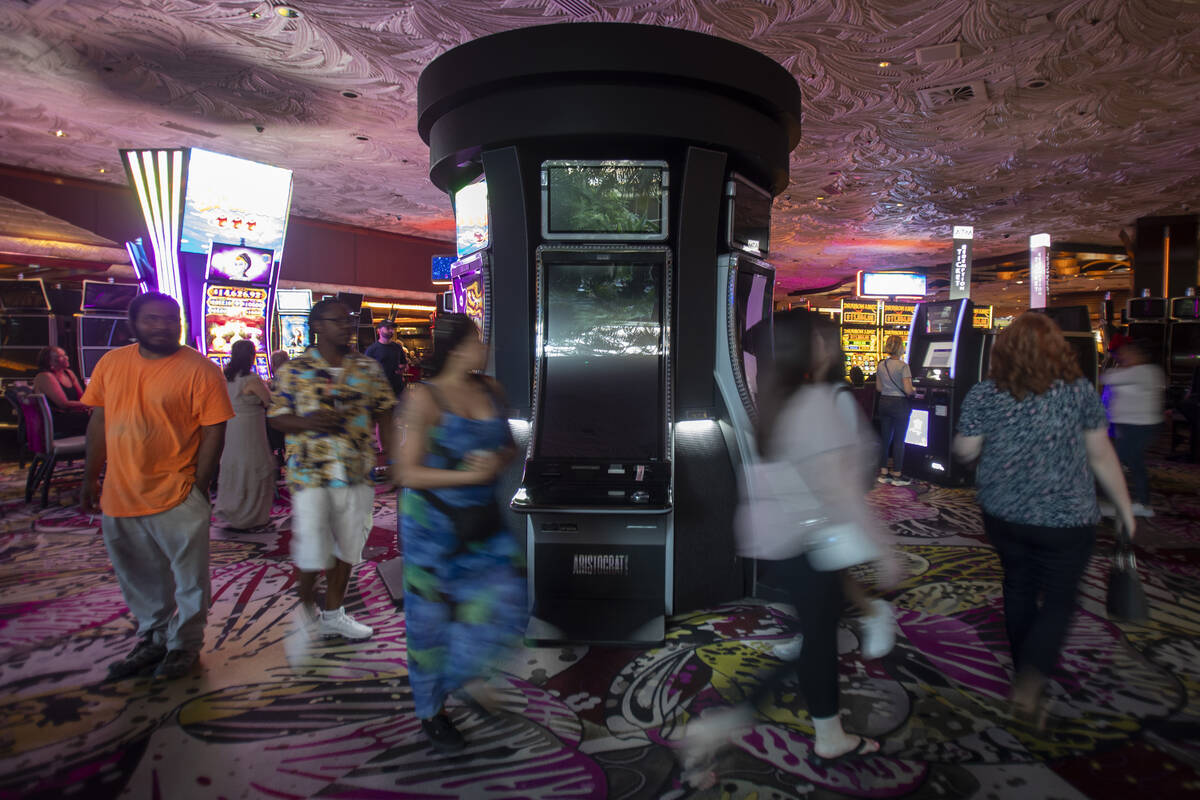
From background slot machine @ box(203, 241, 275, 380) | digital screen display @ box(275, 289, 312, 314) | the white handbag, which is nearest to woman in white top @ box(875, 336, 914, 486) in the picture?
the white handbag

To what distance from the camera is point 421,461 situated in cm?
191

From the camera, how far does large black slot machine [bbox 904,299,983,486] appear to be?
241 inches

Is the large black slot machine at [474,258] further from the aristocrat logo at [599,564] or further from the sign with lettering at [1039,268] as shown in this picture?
the sign with lettering at [1039,268]

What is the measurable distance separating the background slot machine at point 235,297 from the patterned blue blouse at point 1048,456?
521 centimetres

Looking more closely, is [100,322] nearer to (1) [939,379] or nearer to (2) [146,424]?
(2) [146,424]

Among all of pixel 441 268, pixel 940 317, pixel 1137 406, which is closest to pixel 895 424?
pixel 940 317

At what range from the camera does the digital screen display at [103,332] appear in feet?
24.8

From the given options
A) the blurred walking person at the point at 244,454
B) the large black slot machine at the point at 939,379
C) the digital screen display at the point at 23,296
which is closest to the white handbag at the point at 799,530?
the blurred walking person at the point at 244,454

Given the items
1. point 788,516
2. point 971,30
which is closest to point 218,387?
point 788,516

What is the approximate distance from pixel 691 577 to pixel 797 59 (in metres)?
4.10

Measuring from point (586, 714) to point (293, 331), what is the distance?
29.7 ft

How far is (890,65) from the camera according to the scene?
16.8 ft

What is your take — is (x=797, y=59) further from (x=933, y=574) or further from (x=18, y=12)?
(x=18, y=12)

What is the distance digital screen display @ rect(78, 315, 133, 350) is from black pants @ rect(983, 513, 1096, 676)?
344 inches
